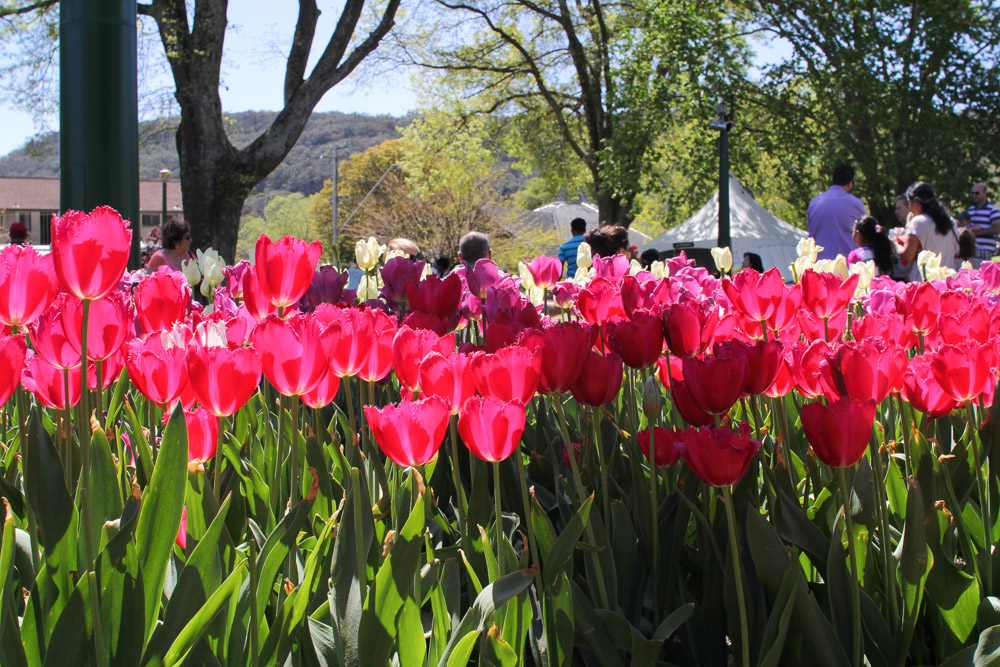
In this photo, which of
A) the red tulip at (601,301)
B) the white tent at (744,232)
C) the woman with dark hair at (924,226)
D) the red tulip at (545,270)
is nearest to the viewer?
the red tulip at (601,301)

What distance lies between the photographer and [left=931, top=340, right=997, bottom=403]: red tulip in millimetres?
1229


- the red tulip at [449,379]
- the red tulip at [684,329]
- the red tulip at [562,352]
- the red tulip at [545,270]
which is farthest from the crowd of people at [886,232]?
the red tulip at [449,379]

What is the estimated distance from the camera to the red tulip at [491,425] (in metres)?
0.96

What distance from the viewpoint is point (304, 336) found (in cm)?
102

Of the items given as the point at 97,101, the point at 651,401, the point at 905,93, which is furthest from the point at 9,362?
the point at 905,93

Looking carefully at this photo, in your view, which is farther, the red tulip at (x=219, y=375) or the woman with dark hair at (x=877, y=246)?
the woman with dark hair at (x=877, y=246)

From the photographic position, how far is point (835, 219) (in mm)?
5875

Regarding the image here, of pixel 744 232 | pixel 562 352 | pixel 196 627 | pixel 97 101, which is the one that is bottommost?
pixel 196 627

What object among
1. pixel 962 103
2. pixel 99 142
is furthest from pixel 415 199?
pixel 99 142

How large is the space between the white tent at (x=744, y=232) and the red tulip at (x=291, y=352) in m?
15.4

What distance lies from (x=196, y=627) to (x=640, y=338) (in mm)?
753

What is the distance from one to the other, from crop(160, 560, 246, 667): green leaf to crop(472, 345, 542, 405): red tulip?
358mm

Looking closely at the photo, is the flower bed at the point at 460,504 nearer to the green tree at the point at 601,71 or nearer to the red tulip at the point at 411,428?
the red tulip at the point at 411,428

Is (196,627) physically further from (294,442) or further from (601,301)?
(601,301)
